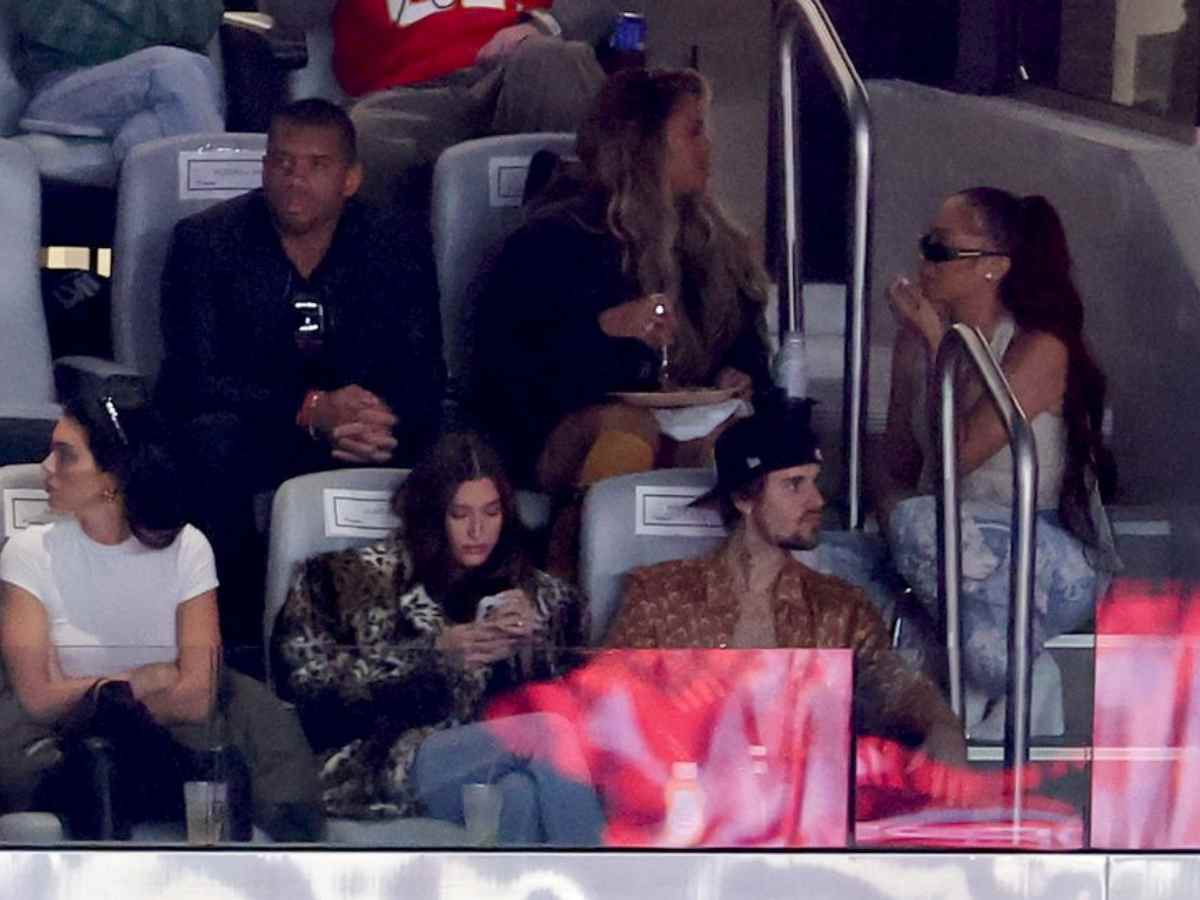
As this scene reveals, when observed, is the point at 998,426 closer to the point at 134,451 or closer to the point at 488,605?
the point at 488,605

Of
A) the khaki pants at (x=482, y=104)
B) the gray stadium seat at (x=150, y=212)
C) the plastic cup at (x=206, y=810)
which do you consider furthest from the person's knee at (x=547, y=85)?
the plastic cup at (x=206, y=810)

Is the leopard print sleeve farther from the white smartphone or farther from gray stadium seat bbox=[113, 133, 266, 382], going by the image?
gray stadium seat bbox=[113, 133, 266, 382]

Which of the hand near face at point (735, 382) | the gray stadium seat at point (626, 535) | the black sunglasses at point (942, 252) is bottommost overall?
the gray stadium seat at point (626, 535)

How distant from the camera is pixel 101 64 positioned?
3039 millimetres

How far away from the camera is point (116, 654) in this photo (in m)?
2.89

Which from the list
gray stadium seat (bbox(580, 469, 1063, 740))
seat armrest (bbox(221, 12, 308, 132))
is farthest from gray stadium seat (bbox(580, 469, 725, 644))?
seat armrest (bbox(221, 12, 308, 132))

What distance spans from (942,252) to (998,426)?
21 centimetres

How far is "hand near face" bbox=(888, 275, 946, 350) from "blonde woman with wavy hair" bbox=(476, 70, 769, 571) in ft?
0.51

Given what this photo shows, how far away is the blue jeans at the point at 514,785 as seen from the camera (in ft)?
9.67

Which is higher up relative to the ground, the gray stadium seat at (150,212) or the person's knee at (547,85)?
the person's knee at (547,85)

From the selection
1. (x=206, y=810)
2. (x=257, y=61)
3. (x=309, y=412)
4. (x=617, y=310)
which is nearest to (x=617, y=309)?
(x=617, y=310)

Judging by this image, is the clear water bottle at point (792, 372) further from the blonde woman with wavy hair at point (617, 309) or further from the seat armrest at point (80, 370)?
the seat armrest at point (80, 370)

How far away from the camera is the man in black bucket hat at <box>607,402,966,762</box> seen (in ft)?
9.64

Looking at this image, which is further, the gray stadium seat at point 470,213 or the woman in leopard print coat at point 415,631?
the gray stadium seat at point 470,213
